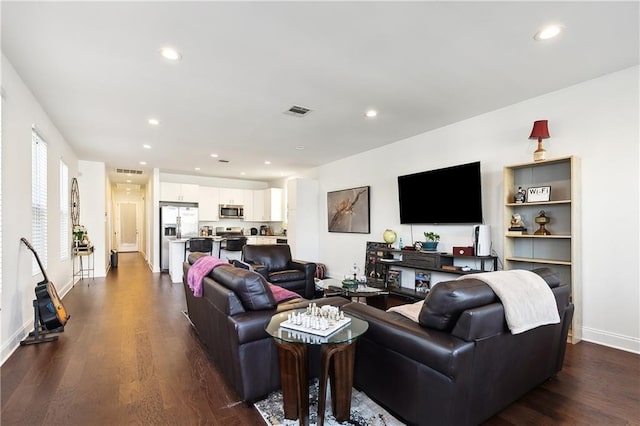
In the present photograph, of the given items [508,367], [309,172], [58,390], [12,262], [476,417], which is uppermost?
[309,172]

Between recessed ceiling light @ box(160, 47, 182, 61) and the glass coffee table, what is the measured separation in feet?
7.37

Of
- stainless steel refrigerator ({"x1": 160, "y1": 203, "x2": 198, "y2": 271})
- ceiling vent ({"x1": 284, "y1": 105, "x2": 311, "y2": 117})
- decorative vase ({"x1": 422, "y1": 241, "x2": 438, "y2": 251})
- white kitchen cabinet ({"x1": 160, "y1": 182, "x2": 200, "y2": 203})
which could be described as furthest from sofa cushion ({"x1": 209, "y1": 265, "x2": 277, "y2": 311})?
white kitchen cabinet ({"x1": 160, "y1": 182, "x2": 200, "y2": 203})

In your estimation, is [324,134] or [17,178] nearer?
[17,178]

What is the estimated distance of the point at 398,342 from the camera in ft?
5.87

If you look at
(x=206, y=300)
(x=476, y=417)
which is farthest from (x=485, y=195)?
(x=206, y=300)

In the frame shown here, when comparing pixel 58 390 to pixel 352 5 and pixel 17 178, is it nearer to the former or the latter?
pixel 17 178

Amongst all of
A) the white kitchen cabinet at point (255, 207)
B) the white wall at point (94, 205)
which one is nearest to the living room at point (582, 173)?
the white wall at point (94, 205)

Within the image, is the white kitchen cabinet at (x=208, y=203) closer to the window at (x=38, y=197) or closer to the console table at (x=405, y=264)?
the window at (x=38, y=197)

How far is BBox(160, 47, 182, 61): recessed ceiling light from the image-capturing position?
245cm

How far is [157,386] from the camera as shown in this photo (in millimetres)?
2281

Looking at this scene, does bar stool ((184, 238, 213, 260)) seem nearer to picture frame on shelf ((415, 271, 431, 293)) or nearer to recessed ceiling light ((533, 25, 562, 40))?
picture frame on shelf ((415, 271, 431, 293))

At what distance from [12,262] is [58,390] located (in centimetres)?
140

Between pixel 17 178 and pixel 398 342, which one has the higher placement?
pixel 17 178

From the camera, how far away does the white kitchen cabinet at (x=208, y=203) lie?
8.45 m
